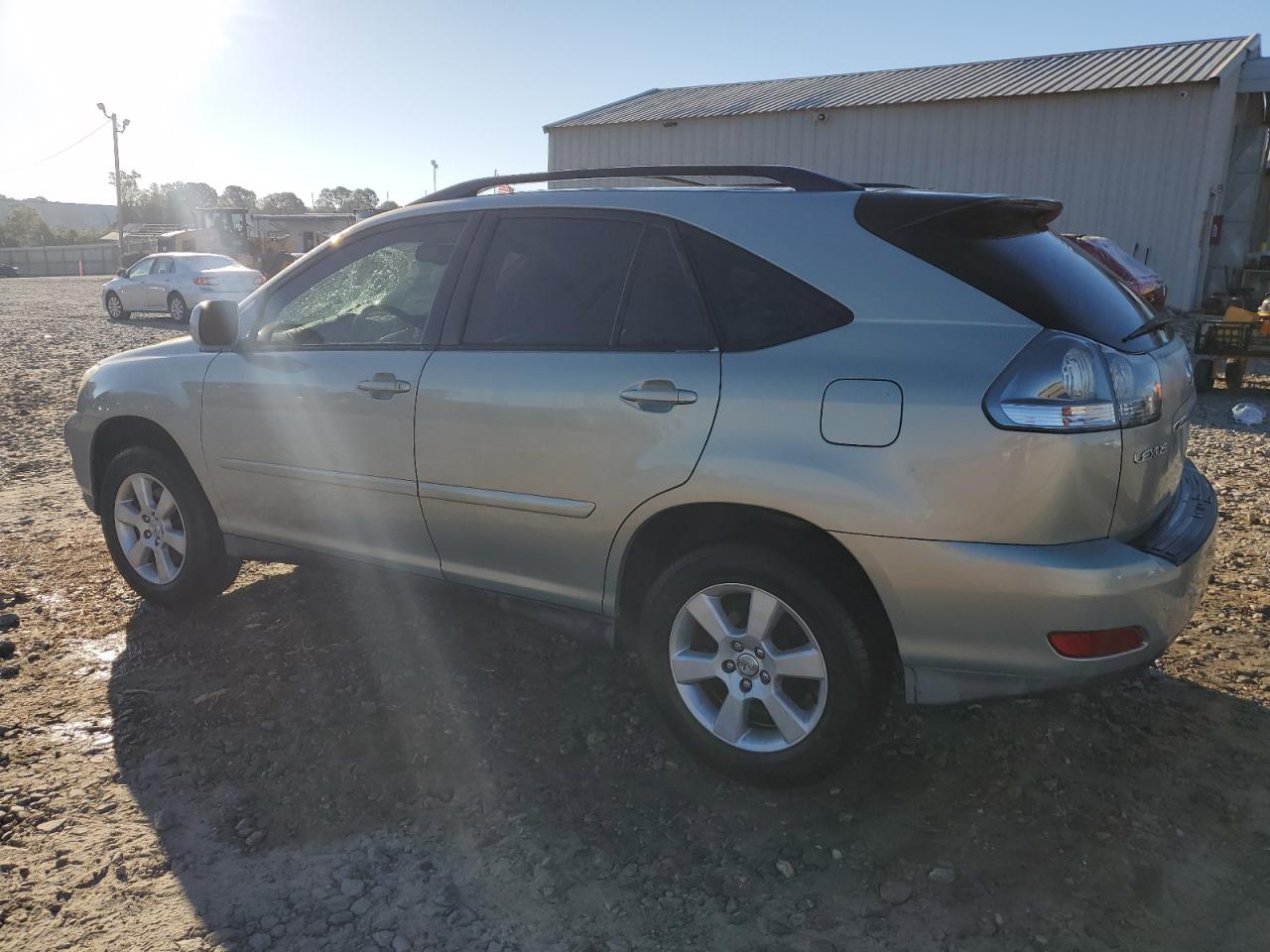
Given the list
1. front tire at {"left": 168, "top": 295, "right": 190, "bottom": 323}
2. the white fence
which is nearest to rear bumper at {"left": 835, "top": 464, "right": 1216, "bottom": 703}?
front tire at {"left": 168, "top": 295, "right": 190, "bottom": 323}

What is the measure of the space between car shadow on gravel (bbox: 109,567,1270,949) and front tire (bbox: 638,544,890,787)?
19 centimetres

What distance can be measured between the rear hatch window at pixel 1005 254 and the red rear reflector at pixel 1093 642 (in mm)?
754

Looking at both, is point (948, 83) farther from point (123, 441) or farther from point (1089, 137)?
point (123, 441)

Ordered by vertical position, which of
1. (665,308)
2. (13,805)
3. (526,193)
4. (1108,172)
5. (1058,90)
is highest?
(1058,90)

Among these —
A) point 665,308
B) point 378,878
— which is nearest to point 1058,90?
point 665,308

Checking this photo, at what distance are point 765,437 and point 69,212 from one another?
13170cm

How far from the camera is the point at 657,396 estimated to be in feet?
9.52

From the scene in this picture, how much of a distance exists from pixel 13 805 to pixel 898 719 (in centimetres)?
284

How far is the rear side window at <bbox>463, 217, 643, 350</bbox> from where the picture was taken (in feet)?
10.4

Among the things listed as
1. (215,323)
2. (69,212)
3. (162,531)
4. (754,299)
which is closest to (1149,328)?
(754,299)

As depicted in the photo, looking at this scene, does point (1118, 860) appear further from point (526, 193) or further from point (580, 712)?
point (526, 193)

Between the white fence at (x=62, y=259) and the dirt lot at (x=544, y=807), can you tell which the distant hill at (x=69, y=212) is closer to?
the white fence at (x=62, y=259)

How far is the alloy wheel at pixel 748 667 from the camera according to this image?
2.81 m

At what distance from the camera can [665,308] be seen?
302cm
